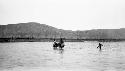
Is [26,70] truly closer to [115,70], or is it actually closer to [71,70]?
[71,70]

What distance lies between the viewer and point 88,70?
54.3 feet

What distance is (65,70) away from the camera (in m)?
16.5

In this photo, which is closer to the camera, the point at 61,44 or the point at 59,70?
the point at 59,70

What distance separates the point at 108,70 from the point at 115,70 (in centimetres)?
50

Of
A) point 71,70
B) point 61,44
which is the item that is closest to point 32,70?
point 71,70

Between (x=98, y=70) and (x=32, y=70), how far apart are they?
14.8ft

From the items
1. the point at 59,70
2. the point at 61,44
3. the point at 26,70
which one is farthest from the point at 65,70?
the point at 61,44

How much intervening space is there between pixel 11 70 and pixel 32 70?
1.44 m

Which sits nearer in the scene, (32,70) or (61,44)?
(32,70)

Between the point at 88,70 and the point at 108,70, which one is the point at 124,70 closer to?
the point at 108,70

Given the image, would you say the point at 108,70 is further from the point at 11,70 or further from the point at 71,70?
the point at 11,70

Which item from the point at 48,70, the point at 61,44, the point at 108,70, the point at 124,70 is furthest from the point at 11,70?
the point at 61,44

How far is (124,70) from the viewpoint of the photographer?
1652 cm

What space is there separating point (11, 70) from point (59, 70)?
130 inches
